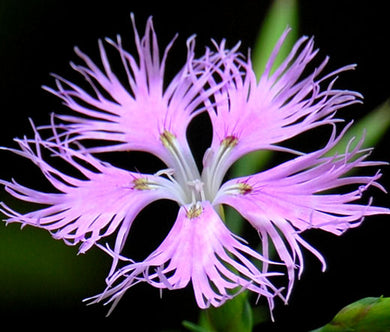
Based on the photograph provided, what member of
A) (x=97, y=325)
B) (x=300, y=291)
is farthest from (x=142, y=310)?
(x=300, y=291)

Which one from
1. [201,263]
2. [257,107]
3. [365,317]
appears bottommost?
[365,317]

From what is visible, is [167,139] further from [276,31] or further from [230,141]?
[276,31]

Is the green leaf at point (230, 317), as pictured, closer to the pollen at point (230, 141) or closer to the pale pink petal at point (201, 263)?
the pale pink petal at point (201, 263)

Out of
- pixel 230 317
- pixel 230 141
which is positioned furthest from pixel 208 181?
pixel 230 317

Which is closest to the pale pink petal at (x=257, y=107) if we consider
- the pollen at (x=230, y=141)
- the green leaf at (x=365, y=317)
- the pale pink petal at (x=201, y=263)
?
the pollen at (x=230, y=141)

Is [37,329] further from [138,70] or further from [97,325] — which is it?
[138,70]

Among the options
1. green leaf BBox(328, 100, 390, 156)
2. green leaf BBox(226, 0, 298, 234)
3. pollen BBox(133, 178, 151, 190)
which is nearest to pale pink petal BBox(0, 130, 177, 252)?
pollen BBox(133, 178, 151, 190)

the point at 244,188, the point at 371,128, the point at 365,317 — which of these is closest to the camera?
the point at 365,317
